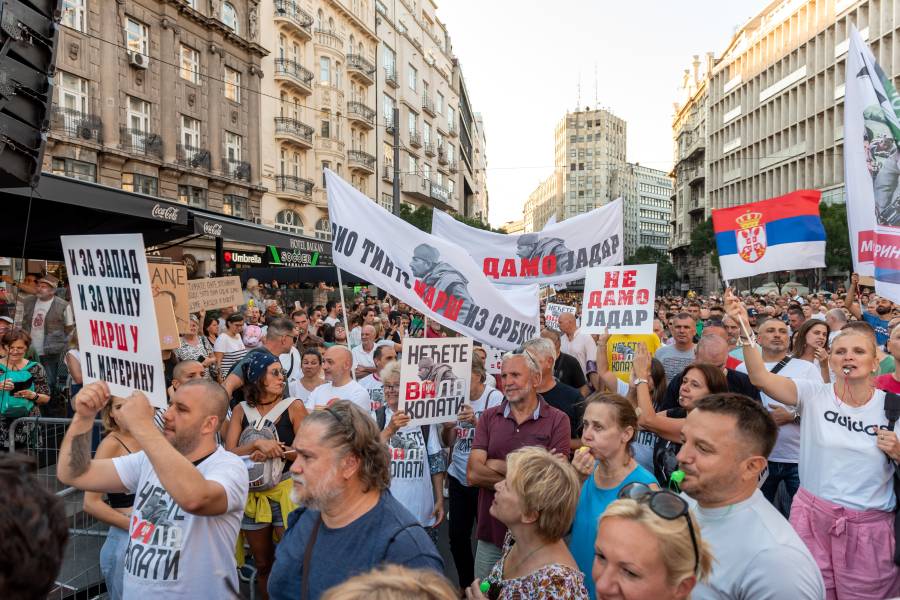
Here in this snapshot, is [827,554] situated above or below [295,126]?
below

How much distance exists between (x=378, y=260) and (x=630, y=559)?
4.12 meters

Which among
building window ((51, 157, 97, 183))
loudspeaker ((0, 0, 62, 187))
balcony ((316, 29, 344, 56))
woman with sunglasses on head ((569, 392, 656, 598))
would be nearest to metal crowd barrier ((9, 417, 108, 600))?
loudspeaker ((0, 0, 62, 187))

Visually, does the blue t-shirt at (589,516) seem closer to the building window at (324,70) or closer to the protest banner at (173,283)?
the protest banner at (173,283)

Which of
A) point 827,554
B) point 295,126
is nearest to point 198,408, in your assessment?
point 827,554

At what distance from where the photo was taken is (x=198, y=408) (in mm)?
3199

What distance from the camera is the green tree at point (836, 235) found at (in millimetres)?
39312

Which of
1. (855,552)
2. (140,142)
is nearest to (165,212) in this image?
(855,552)

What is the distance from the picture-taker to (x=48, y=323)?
910 cm

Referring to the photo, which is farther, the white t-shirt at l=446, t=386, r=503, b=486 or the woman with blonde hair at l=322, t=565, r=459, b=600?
the white t-shirt at l=446, t=386, r=503, b=486

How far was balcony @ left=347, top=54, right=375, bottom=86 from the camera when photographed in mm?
45022

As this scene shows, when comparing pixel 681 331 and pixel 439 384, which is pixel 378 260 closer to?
pixel 439 384

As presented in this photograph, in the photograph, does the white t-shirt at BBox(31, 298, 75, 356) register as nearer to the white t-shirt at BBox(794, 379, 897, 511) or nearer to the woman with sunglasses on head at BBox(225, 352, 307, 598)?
the woman with sunglasses on head at BBox(225, 352, 307, 598)

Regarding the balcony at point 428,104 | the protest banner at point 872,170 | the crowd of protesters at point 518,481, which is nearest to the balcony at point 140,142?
the crowd of protesters at point 518,481

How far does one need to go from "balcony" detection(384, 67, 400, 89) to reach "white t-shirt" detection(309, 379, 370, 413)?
157 ft
